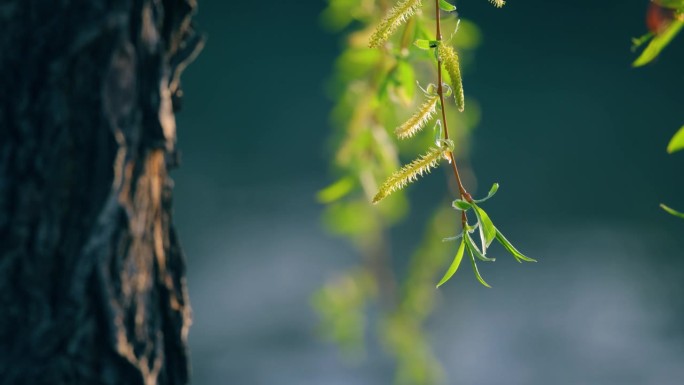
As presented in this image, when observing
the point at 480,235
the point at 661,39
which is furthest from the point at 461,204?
the point at 661,39

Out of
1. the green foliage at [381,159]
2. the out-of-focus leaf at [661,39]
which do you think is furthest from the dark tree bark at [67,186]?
the out-of-focus leaf at [661,39]

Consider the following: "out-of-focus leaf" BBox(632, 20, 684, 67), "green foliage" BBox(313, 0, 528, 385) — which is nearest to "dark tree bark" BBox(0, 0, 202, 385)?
"green foliage" BBox(313, 0, 528, 385)

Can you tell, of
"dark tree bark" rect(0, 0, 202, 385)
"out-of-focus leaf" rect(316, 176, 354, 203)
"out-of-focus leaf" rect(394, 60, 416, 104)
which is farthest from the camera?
"out-of-focus leaf" rect(316, 176, 354, 203)

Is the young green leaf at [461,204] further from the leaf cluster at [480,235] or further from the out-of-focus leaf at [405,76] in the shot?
the out-of-focus leaf at [405,76]

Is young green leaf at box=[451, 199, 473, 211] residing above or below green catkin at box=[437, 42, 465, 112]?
below

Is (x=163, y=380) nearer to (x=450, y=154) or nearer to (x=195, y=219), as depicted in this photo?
(x=450, y=154)

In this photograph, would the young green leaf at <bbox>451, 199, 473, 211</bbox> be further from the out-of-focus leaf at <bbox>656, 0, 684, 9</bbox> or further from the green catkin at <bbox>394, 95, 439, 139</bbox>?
the out-of-focus leaf at <bbox>656, 0, 684, 9</bbox>

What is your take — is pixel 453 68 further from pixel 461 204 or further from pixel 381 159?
pixel 381 159
